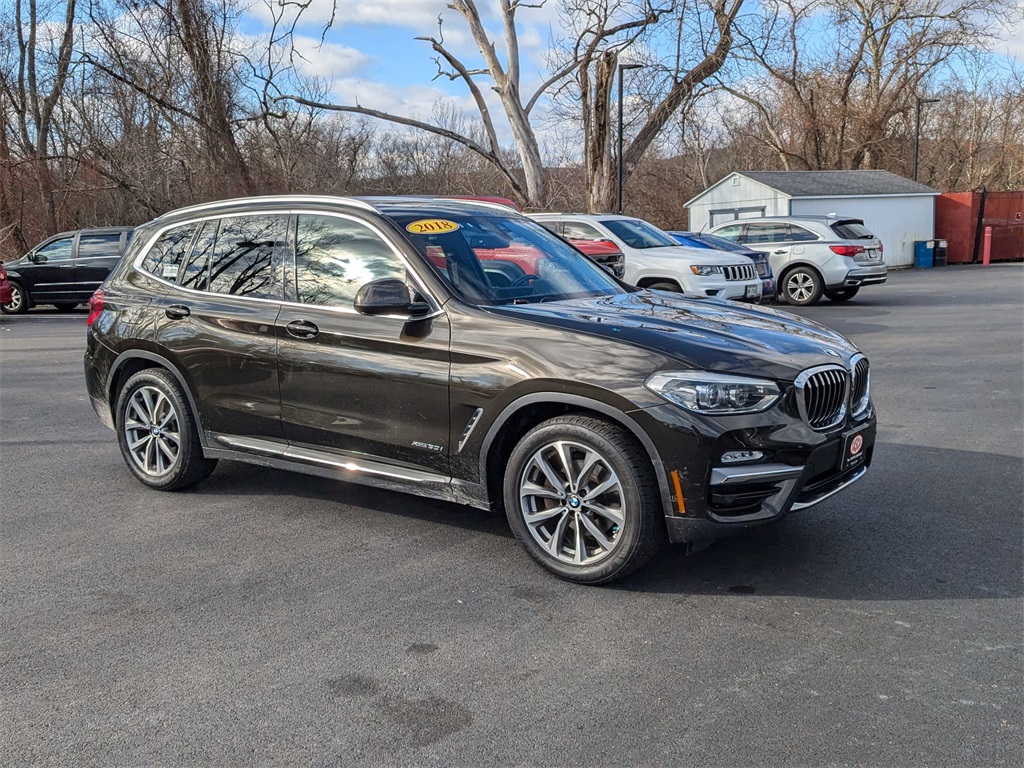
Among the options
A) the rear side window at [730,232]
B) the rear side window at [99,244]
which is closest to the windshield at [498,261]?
the rear side window at [730,232]

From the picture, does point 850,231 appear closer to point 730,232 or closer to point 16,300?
point 730,232

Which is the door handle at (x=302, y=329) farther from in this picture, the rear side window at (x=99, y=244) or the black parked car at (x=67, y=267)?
the rear side window at (x=99, y=244)

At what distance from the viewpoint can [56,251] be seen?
66.3 feet

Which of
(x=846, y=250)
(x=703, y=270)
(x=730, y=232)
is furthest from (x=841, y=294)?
(x=703, y=270)

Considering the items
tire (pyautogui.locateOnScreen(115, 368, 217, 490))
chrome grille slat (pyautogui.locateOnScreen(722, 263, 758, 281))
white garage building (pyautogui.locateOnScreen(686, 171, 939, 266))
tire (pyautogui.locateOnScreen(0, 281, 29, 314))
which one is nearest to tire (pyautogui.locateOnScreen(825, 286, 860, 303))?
chrome grille slat (pyautogui.locateOnScreen(722, 263, 758, 281))

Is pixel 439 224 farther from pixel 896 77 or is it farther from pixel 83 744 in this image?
pixel 896 77

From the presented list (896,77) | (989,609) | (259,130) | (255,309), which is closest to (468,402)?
(255,309)

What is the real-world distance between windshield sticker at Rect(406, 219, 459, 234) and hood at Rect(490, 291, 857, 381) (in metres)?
0.70

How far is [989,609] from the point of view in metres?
4.01

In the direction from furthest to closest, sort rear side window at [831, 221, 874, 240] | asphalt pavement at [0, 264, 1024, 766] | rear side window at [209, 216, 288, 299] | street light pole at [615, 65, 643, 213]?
street light pole at [615, 65, 643, 213] → rear side window at [831, 221, 874, 240] → rear side window at [209, 216, 288, 299] → asphalt pavement at [0, 264, 1024, 766]

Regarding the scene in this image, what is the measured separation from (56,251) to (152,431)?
1639 cm

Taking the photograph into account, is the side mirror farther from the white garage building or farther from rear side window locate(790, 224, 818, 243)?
the white garage building

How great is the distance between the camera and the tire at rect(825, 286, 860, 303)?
60.8 ft

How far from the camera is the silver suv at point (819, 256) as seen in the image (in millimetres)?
17922
